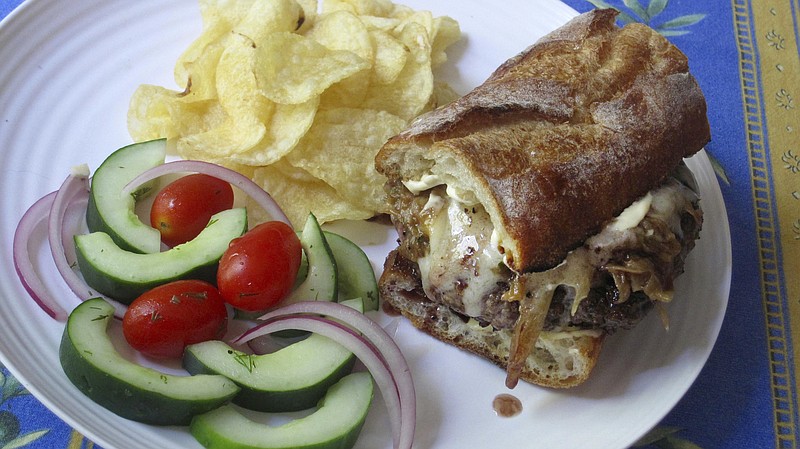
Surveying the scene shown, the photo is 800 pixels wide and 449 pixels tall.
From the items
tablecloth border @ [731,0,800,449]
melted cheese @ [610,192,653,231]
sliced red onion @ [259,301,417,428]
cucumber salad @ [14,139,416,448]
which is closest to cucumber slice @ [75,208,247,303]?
cucumber salad @ [14,139,416,448]

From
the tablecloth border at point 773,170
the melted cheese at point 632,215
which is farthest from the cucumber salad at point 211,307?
the tablecloth border at point 773,170

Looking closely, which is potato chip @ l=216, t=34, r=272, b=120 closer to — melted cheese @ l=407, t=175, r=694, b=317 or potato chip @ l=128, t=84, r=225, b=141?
potato chip @ l=128, t=84, r=225, b=141

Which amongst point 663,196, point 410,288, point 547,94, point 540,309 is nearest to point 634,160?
point 663,196

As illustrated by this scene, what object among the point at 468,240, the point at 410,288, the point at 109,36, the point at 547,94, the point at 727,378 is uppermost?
the point at 109,36

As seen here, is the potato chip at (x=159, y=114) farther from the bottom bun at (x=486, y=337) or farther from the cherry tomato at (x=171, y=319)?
the bottom bun at (x=486, y=337)

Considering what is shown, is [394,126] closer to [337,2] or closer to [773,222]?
[337,2]

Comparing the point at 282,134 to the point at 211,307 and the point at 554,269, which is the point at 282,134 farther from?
the point at 554,269
